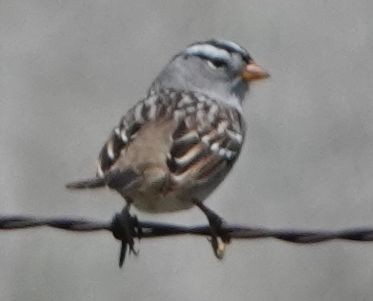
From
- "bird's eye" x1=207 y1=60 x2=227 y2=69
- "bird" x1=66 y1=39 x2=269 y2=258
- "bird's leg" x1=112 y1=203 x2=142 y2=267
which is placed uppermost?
"bird's eye" x1=207 y1=60 x2=227 y2=69

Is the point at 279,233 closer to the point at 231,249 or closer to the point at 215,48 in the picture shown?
the point at 215,48

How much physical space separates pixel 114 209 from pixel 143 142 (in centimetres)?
431

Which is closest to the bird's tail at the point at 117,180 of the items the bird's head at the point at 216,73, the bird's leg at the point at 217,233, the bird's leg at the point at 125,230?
the bird's leg at the point at 125,230

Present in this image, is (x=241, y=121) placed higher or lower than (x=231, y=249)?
higher

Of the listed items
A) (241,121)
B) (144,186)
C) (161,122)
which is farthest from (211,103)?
(144,186)

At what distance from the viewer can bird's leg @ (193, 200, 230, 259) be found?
245 inches

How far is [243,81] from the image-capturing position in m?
8.05

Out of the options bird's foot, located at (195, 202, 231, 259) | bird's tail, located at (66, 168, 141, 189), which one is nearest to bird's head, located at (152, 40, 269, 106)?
bird's foot, located at (195, 202, 231, 259)

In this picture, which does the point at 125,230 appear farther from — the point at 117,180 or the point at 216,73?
the point at 216,73

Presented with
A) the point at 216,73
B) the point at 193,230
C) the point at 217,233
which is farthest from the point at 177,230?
the point at 216,73

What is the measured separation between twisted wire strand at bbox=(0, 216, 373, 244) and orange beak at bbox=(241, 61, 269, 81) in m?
1.87

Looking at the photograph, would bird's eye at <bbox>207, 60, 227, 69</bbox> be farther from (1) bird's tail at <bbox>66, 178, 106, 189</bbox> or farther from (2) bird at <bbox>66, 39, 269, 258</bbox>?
(1) bird's tail at <bbox>66, 178, 106, 189</bbox>

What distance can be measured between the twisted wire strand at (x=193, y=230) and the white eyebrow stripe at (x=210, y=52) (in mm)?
2041

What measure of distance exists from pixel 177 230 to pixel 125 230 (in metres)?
0.55
